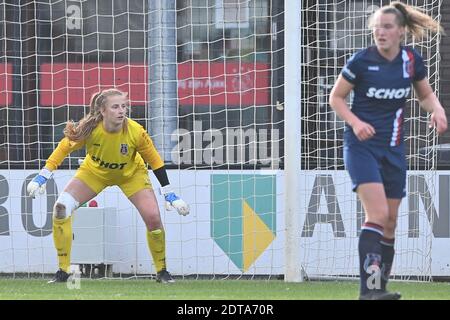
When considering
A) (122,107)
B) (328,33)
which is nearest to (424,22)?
(122,107)

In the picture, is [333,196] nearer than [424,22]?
No

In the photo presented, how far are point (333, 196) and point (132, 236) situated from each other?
1981 mm

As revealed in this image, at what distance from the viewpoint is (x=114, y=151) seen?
31.1 ft

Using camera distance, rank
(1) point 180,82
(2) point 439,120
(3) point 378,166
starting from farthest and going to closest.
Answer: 1. (1) point 180,82
2. (2) point 439,120
3. (3) point 378,166

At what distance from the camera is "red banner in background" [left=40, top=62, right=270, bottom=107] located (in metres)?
11.1

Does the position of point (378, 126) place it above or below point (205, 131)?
below

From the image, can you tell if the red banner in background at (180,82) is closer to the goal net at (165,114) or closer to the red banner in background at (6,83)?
the goal net at (165,114)

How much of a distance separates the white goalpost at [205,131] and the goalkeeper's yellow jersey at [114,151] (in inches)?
52.4

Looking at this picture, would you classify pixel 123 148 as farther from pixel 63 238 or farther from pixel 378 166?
pixel 378 166

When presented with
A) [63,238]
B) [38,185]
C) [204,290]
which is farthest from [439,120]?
[63,238]

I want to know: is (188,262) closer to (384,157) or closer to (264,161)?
(264,161)

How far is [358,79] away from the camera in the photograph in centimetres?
702

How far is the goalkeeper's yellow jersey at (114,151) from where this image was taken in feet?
31.0

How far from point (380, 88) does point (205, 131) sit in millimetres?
4281
